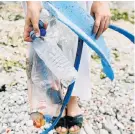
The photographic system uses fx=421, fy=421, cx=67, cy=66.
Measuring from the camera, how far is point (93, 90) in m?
3.35

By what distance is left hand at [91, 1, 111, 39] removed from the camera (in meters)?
1.95

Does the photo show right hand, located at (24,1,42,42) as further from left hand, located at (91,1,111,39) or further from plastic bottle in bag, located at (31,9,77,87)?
left hand, located at (91,1,111,39)

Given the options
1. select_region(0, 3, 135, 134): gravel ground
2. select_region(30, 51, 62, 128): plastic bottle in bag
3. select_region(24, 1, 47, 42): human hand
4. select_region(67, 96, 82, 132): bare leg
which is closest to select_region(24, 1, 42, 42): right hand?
select_region(24, 1, 47, 42): human hand

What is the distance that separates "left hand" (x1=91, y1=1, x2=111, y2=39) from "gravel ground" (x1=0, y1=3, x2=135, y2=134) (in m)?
1.02

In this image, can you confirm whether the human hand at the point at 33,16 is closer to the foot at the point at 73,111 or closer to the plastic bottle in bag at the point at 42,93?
the plastic bottle in bag at the point at 42,93

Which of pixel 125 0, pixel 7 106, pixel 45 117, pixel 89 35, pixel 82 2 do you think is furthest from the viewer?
pixel 125 0

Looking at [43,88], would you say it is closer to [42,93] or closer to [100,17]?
[42,93]

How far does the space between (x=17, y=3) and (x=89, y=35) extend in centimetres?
284

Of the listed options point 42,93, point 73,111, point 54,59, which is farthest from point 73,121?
point 54,59

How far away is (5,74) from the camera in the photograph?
3381mm

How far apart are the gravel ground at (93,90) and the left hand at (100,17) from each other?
40.3 inches

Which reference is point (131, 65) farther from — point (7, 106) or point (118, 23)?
point (7, 106)

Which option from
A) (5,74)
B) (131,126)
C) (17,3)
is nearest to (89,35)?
(131,126)

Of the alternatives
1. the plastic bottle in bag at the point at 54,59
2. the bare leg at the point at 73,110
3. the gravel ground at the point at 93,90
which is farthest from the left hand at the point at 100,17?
the gravel ground at the point at 93,90
